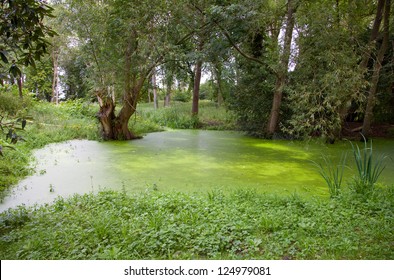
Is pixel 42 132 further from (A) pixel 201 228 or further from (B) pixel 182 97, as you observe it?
(B) pixel 182 97

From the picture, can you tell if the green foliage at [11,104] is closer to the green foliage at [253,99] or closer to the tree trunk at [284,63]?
the green foliage at [253,99]

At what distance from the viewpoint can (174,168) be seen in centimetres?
613

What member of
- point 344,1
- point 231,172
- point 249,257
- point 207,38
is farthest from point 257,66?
point 249,257

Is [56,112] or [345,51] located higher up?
Answer: [345,51]

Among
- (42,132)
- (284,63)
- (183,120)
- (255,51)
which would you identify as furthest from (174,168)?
(183,120)

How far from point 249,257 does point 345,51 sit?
230 inches

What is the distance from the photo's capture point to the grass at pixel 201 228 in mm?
2844

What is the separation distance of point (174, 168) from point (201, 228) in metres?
2.96

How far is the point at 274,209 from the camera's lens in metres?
3.83

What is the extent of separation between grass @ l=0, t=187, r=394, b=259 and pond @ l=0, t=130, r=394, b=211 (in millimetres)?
708

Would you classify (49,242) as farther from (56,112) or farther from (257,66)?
(56,112)

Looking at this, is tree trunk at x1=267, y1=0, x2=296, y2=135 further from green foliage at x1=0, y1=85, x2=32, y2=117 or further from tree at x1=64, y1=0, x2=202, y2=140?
green foliage at x1=0, y1=85, x2=32, y2=117

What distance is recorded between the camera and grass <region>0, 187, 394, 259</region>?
9.33 ft

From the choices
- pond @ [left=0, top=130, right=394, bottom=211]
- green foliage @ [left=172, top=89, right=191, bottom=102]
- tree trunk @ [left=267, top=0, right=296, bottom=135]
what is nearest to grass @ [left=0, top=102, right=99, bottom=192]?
pond @ [left=0, top=130, right=394, bottom=211]
